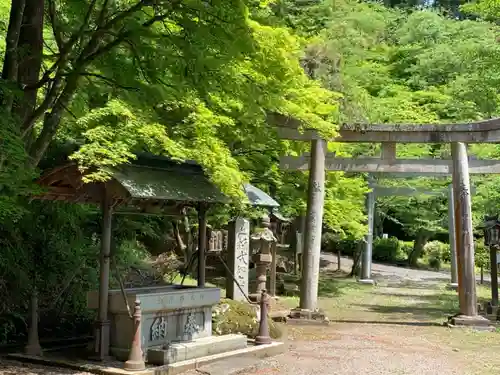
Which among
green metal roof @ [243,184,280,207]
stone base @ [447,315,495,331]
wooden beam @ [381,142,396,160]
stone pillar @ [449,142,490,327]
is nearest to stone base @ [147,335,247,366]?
green metal roof @ [243,184,280,207]

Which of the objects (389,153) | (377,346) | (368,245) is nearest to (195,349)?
(377,346)

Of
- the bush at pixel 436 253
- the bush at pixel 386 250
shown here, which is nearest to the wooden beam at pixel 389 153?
the bush at pixel 436 253

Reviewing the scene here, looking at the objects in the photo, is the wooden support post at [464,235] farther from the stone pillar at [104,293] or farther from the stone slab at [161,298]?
the stone pillar at [104,293]

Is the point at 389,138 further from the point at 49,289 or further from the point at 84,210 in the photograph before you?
the point at 49,289

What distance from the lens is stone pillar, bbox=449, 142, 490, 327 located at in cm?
1352

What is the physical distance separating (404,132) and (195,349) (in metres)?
7.98

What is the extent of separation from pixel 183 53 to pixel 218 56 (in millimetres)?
431

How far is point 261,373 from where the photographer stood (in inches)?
332

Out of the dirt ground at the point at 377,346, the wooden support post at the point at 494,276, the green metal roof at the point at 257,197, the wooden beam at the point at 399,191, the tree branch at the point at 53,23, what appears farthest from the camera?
the wooden beam at the point at 399,191

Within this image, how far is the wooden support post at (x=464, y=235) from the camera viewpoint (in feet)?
44.5

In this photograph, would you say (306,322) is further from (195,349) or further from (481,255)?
(481,255)

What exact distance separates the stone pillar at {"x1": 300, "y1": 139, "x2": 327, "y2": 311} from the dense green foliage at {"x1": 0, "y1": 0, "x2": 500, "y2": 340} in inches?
43.0

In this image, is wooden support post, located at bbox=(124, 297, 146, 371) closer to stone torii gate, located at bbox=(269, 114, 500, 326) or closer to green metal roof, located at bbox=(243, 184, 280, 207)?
Answer: green metal roof, located at bbox=(243, 184, 280, 207)

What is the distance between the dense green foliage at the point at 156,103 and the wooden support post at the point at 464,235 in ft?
10.4
